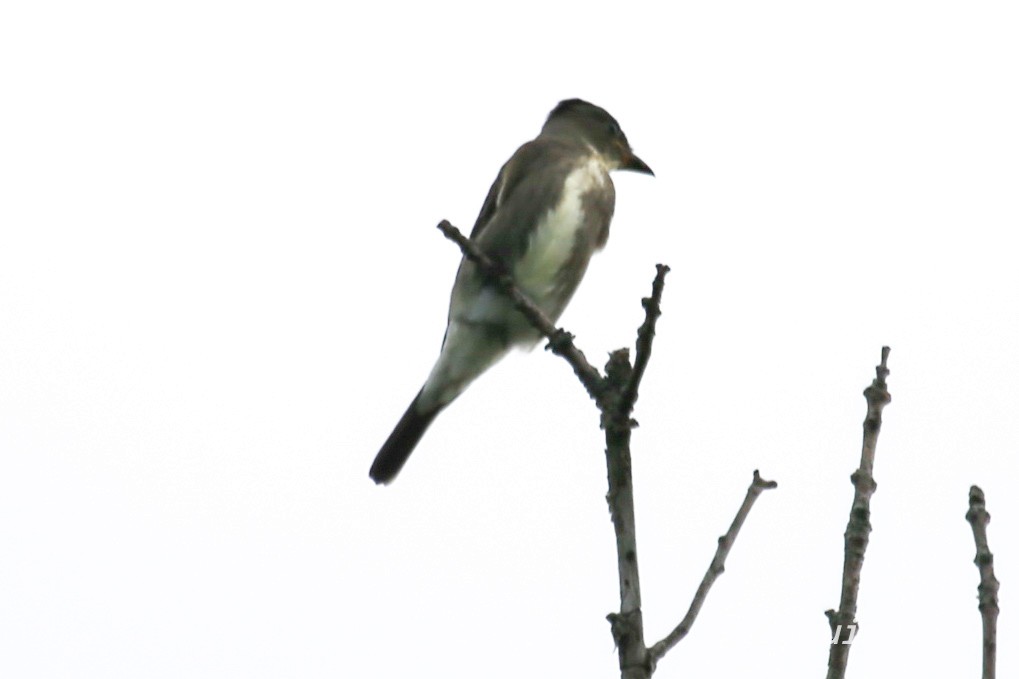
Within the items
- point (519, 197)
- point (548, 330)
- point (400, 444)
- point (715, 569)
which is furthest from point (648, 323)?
point (400, 444)

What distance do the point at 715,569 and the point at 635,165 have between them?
4.96 metres

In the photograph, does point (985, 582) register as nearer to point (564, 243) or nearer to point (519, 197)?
point (564, 243)

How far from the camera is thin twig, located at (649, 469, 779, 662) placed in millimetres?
3330

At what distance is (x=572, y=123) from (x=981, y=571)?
5522 millimetres

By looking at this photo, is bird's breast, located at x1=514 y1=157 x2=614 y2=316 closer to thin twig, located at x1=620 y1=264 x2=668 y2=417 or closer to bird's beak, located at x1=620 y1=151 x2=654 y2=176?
bird's beak, located at x1=620 y1=151 x2=654 y2=176

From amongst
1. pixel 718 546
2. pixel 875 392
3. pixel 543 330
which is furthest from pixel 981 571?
pixel 543 330

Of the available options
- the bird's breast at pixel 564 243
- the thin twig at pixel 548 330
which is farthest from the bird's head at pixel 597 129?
the thin twig at pixel 548 330

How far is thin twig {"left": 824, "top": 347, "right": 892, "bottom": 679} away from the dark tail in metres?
4.04

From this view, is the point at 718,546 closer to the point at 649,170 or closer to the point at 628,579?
the point at 628,579

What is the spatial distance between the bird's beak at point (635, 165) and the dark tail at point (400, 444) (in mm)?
1905

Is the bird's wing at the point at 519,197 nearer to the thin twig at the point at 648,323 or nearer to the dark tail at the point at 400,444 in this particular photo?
the dark tail at the point at 400,444

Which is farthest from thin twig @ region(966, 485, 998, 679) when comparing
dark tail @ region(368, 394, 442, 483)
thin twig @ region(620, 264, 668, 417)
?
dark tail @ region(368, 394, 442, 483)

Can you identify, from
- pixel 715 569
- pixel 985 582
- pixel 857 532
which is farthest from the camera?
pixel 715 569

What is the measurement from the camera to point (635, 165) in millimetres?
8281
